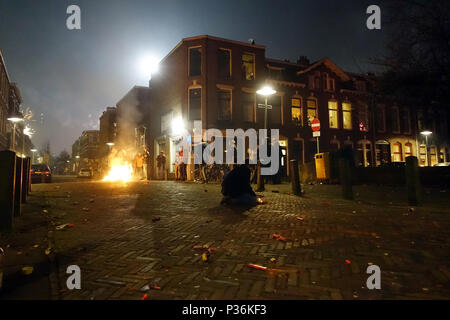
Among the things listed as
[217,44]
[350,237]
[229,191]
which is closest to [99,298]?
[350,237]

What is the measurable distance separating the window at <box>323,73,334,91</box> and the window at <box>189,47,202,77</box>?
12281 millimetres

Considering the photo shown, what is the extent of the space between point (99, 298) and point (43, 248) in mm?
1634

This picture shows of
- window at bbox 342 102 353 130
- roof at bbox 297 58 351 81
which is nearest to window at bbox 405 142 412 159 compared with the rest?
window at bbox 342 102 353 130

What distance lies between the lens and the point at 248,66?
848 inches

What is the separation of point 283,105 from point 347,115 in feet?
24.8

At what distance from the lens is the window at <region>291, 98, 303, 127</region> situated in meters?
22.8

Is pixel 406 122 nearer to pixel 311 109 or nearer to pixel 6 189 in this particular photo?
pixel 311 109

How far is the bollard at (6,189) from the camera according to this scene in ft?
11.7

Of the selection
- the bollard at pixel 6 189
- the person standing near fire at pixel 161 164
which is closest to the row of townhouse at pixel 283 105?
the person standing near fire at pixel 161 164

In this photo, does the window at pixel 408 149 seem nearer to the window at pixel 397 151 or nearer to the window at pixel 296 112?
the window at pixel 397 151

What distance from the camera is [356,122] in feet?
82.5

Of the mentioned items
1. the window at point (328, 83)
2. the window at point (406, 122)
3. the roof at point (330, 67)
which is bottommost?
the window at point (406, 122)

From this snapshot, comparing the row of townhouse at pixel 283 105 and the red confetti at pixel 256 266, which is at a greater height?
the row of townhouse at pixel 283 105

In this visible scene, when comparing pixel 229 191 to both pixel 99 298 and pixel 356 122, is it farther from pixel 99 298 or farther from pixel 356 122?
pixel 356 122
